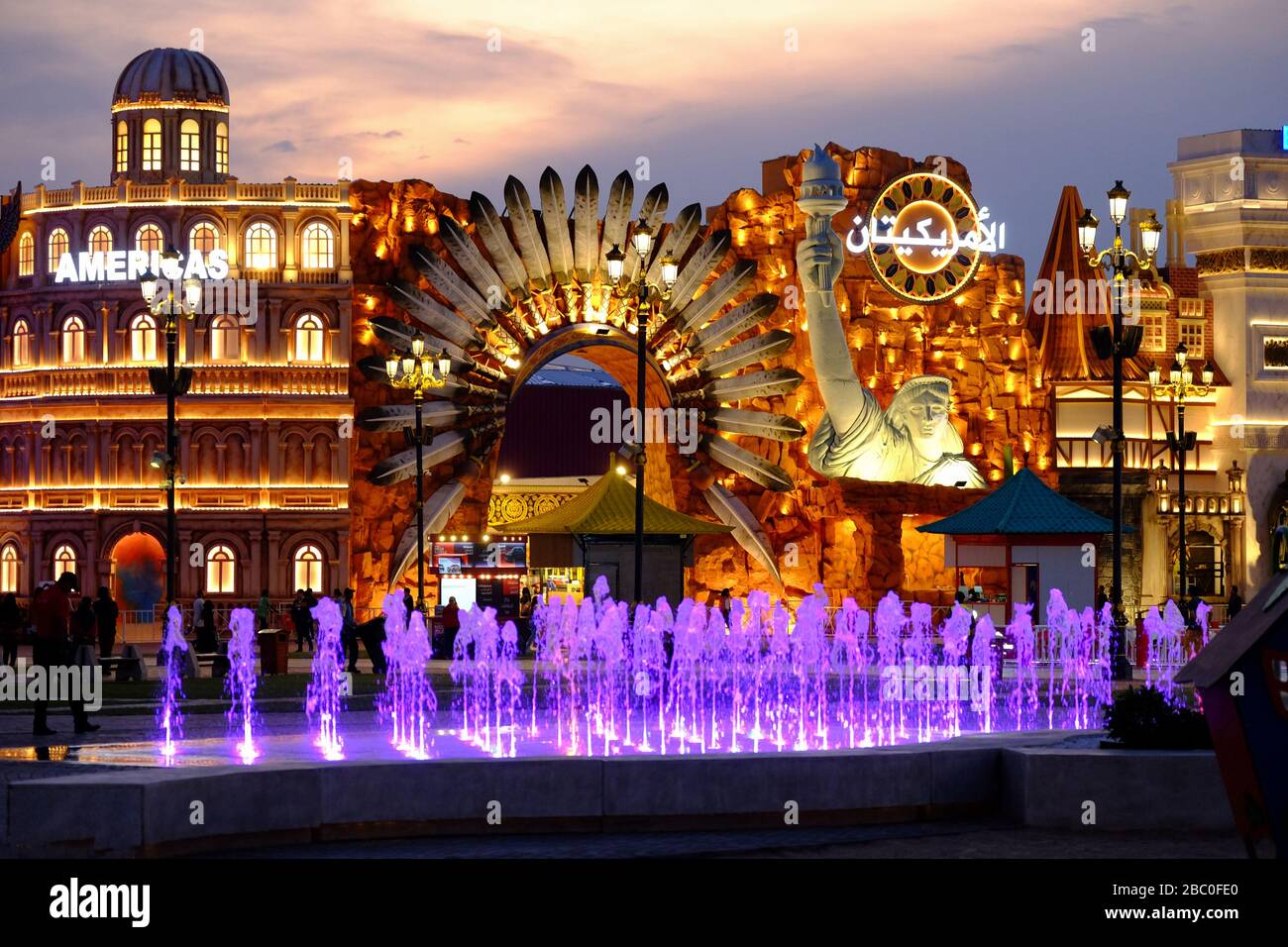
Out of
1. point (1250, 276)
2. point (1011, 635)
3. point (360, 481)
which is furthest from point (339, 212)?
point (1250, 276)

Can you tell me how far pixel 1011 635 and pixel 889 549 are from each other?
12583 millimetres

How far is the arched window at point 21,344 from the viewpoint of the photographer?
53.1m

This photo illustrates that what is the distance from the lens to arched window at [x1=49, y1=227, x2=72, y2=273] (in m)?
52.4

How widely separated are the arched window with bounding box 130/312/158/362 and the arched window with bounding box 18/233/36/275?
342 cm

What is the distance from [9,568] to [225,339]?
338 inches

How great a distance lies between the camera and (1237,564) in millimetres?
61719

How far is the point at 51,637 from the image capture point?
2238 cm

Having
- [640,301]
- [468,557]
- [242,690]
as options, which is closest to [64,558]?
[468,557]

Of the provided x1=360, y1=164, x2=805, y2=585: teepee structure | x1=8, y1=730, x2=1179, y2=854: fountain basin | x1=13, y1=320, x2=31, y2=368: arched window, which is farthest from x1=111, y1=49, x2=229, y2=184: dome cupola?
x1=8, y1=730, x2=1179, y2=854: fountain basin

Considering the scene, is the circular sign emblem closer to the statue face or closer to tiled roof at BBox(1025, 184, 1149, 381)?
the statue face

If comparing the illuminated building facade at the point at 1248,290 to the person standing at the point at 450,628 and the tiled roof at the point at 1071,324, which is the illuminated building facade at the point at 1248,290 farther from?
the person standing at the point at 450,628

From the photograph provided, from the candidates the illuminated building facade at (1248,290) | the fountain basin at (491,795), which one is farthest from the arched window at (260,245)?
the fountain basin at (491,795)
